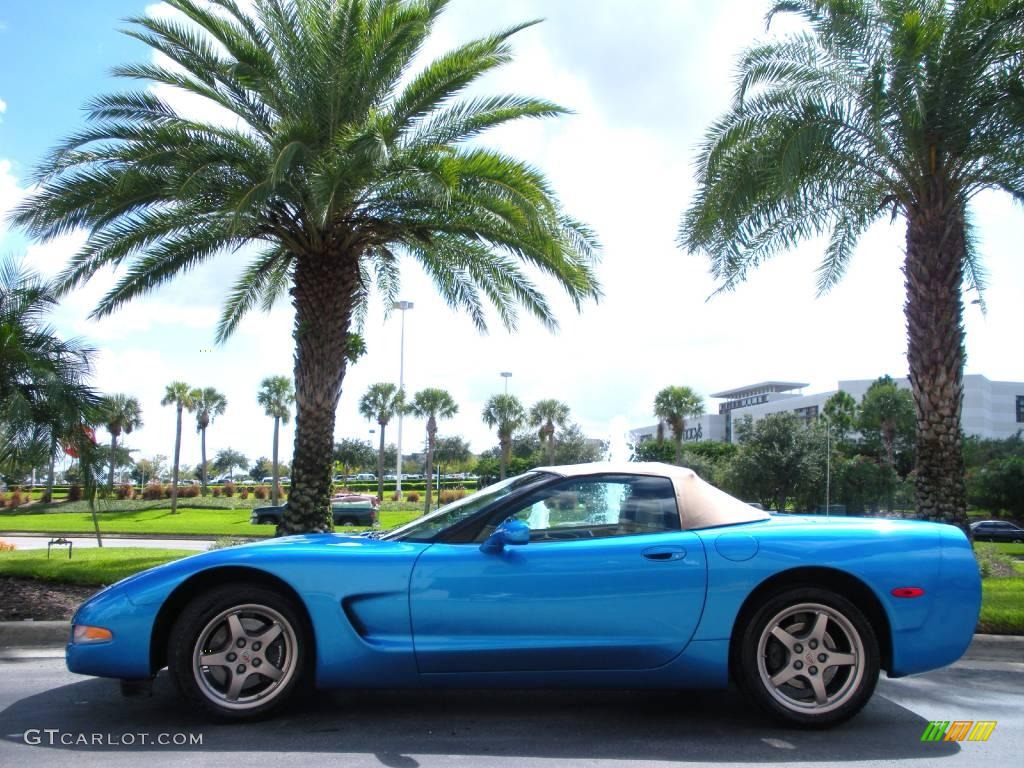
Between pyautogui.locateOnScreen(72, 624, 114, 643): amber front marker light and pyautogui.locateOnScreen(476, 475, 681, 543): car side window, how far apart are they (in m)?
1.90

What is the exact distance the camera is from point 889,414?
52281 mm

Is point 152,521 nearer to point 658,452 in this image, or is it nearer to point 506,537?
point 658,452

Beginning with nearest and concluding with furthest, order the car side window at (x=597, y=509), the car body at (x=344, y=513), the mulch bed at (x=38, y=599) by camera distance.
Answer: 1. the car side window at (x=597, y=509)
2. the mulch bed at (x=38, y=599)
3. the car body at (x=344, y=513)

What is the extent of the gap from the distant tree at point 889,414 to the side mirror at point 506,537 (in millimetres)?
50450

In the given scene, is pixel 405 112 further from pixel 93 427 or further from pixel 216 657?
pixel 216 657

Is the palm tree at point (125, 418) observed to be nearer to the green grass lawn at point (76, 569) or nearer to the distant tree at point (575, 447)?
the distant tree at point (575, 447)

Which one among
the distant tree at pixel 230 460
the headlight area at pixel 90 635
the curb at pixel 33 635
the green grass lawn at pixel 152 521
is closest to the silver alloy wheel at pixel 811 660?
the headlight area at pixel 90 635

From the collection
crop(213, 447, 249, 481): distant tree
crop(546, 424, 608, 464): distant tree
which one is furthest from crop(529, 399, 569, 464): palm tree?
crop(213, 447, 249, 481): distant tree

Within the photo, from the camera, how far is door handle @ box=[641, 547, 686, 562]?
4199mm

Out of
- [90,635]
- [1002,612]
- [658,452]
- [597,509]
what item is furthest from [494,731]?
[658,452]

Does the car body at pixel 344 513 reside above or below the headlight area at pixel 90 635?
below

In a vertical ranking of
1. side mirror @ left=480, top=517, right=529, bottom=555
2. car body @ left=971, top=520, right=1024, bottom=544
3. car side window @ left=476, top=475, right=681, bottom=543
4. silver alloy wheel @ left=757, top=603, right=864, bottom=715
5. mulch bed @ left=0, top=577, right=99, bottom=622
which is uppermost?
car side window @ left=476, top=475, right=681, bottom=543

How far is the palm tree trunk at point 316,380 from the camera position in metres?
11.4

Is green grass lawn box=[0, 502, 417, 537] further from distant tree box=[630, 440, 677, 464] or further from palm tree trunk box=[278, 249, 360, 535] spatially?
palm tree trunk box=[278, 249, 360, 535]
